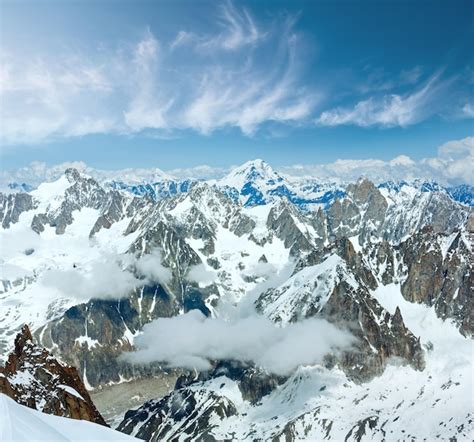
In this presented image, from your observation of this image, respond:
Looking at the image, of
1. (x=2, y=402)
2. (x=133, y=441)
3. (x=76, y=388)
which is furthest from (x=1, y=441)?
(x=76, y=388)

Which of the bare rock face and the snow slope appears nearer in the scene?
the snow slope

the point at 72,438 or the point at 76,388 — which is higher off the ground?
the point at 72,438

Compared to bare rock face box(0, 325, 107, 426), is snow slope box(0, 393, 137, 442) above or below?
above

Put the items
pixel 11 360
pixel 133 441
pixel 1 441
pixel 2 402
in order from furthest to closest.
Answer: pixel 11 360
pixel 133 441
pixel 2 402
pixel 1 441

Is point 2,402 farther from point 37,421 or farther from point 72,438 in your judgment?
point 72,438

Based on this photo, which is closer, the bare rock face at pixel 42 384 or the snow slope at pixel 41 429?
the snow slope at pixel 41 429

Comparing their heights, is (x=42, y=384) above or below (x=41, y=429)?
below

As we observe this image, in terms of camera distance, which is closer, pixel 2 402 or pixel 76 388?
pixel 2 402

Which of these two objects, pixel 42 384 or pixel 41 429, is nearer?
pixel 41 429
